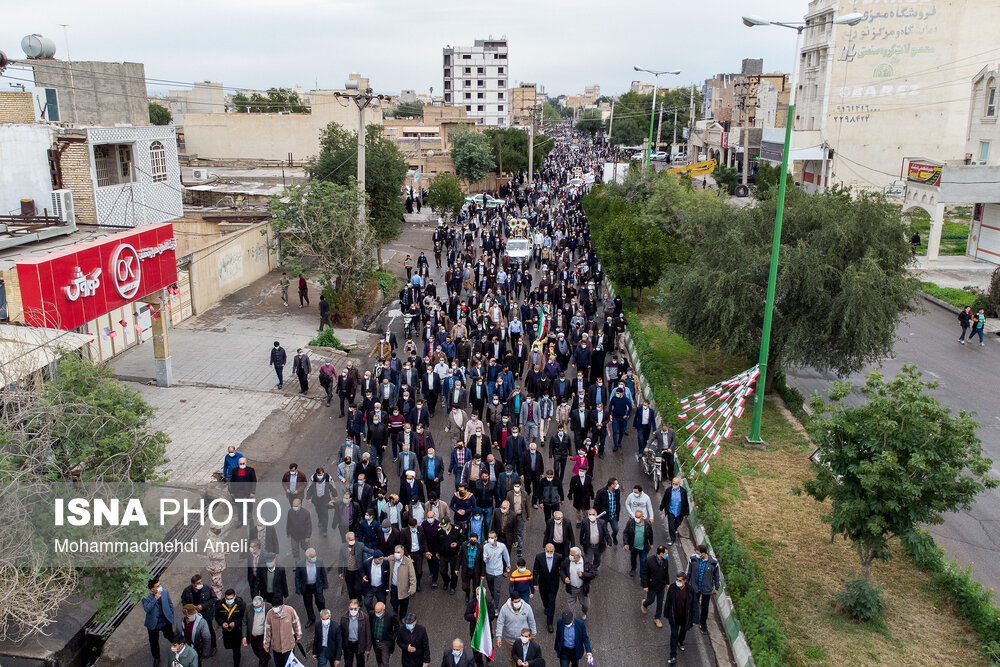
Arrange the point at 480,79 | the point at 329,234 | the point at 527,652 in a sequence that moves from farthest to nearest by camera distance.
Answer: the point at 480,79
the point at 329,234
the point at 527,652

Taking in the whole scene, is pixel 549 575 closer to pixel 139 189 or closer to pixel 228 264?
pixel 228 264

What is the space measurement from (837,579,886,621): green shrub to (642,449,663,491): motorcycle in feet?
13.0

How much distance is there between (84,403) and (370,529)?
370cm

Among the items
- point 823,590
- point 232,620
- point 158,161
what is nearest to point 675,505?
point 823,590

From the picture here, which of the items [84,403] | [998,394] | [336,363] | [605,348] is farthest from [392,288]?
[84,403]

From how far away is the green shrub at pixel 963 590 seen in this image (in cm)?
875

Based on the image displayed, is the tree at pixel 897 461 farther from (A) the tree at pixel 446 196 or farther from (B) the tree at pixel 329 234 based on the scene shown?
(A) the tree at pixel 446 196

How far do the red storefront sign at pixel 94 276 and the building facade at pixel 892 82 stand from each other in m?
43.0

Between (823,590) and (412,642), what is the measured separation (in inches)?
218

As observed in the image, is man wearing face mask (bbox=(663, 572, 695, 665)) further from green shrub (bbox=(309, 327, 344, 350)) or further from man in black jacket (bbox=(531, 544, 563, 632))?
green shrub (bbox=(309, 327, 344, 350))

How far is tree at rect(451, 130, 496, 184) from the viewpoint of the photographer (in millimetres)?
56281

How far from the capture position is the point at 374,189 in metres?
30.1

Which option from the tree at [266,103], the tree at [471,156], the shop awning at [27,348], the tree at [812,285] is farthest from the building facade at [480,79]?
the shop awning at [27,348]

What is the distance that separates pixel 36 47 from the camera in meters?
25.8
